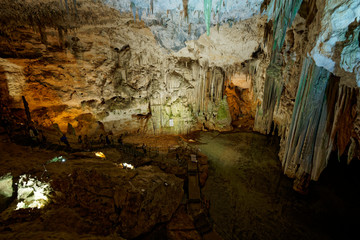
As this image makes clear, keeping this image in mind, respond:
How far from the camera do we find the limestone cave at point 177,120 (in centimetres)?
471

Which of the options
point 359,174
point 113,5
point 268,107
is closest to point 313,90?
point 268,107

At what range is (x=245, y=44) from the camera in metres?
10.6

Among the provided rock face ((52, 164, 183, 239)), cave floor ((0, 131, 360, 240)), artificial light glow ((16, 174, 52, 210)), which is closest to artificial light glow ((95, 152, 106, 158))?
cave floor ((0, 131, 360, 240))

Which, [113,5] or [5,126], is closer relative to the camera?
[113,5]

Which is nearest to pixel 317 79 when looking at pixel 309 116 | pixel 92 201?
pixel 309 116

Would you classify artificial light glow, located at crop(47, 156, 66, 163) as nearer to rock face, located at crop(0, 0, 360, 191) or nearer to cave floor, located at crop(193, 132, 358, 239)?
rock face, located at crop(0, 0, 360, 191)

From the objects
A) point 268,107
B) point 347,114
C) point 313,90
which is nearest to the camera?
point 347,114

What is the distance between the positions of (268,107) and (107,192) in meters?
8.90

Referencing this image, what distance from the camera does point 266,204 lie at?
6.96 metres

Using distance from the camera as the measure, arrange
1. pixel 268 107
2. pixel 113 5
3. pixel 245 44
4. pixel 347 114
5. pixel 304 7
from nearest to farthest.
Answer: pixel 347 114 → pixel 304 7 → pixel 113 5 → pixel 268 107 → pixel 245 44

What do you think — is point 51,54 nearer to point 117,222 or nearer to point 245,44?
point 117,222

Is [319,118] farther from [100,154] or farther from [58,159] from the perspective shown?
[58,159]

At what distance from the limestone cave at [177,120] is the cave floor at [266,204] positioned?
5 centimetres

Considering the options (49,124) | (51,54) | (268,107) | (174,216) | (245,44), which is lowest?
(174,216)
